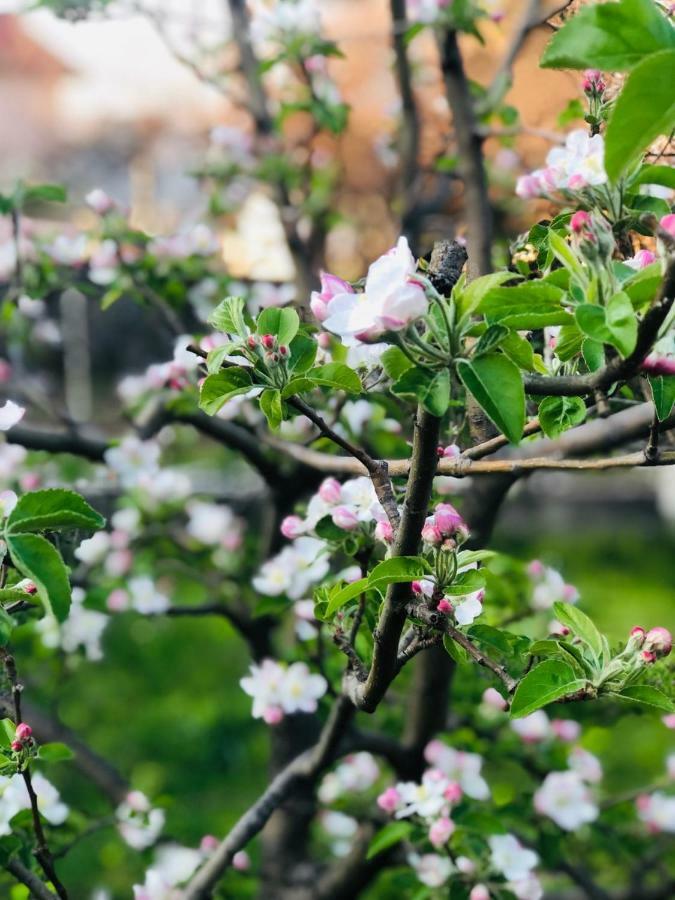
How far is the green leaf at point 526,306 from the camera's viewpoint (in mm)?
678

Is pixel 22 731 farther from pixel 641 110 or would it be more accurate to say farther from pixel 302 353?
pixel 641 110

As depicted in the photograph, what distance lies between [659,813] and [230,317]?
5.06ft

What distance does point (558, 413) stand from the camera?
0.83m

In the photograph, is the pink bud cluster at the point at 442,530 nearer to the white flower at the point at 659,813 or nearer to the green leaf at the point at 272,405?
the green leaf at the point at 272,405

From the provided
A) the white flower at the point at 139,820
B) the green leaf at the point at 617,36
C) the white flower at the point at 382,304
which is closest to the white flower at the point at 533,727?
the white flower at the point at 139,820

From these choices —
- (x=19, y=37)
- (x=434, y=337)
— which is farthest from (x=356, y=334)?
(x=19, y=37)

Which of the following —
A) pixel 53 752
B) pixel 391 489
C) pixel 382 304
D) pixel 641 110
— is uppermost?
pixel 641 110

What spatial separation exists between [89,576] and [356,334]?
158cm

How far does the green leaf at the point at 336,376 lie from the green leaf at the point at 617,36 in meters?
0.29

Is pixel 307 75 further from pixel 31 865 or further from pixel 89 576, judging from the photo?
pixel 31 865

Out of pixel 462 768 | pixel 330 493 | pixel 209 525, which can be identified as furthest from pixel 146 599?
pixel 330 493

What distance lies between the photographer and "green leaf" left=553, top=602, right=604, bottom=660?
0.89 metres

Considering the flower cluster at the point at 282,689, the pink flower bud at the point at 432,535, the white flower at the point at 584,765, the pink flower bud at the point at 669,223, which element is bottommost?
the white flower at the point at 584,765

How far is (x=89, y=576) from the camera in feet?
6.93
